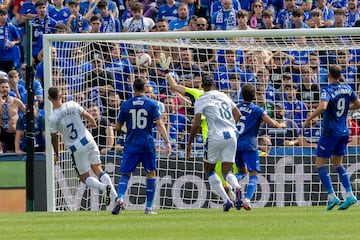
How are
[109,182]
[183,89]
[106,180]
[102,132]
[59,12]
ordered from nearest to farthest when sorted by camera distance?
[109,182] < [106,180] < [183,89] < [102,132] < [59,12]

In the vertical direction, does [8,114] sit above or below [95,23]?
below

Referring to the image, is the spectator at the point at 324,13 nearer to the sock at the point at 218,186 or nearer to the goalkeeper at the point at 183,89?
the goalkeeper at the point at 183,89

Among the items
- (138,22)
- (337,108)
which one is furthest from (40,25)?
(337,108)

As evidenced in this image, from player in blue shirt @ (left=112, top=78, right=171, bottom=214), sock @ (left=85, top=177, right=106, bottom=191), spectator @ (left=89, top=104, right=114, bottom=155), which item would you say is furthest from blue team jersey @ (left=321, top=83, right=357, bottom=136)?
spectator @ (left=89, top=104, right=114, bottom=155)

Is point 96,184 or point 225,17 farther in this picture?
point 225,17

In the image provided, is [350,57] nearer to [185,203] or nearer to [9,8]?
[185,203]

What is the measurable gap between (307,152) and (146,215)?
14.3 ft

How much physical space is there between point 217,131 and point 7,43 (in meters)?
8.57

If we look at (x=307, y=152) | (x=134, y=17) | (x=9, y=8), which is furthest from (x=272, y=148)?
(x=9, y=8)

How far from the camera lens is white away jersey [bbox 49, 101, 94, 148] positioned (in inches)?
742

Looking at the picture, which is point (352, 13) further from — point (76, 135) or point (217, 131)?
point (76, 135)

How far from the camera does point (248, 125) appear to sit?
19.0 meters

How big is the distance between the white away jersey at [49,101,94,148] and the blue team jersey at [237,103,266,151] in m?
2.43

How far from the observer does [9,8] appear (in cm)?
2734
